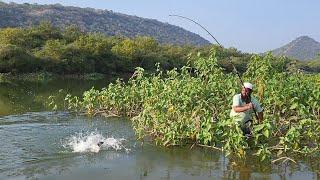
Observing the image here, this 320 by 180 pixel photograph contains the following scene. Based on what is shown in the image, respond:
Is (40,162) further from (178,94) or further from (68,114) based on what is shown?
(68,114)

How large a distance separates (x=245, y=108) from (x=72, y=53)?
41722 millimetres

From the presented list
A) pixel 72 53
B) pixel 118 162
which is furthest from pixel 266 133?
pixel 72 53

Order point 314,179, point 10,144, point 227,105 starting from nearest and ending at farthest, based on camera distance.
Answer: point 314,179 < point 10,144 < point 227,105

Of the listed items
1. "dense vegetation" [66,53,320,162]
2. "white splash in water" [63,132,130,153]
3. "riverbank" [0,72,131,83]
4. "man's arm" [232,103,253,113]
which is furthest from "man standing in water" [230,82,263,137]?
"riverbank" [0,72,131,83]

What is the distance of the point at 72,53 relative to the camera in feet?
164

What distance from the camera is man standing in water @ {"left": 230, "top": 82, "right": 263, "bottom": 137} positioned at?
970 cm

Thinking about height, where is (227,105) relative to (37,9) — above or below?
below

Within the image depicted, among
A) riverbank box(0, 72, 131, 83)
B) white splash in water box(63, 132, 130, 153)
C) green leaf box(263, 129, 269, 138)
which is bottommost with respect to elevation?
white splash in water box(63, 132, 130, 153)

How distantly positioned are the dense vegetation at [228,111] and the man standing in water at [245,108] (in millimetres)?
249

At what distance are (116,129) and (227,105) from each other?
3.27m

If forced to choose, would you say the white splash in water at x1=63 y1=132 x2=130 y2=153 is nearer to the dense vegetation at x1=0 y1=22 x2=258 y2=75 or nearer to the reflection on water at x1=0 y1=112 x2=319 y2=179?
the reflection on water at x1=0 y1=112 x2=319 y2=179

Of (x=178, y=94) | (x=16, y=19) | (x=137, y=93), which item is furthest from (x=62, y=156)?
(x=16, y=19)

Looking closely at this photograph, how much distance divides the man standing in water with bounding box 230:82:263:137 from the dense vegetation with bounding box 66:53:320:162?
0.25 metres

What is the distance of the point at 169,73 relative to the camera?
14016 millimetres
